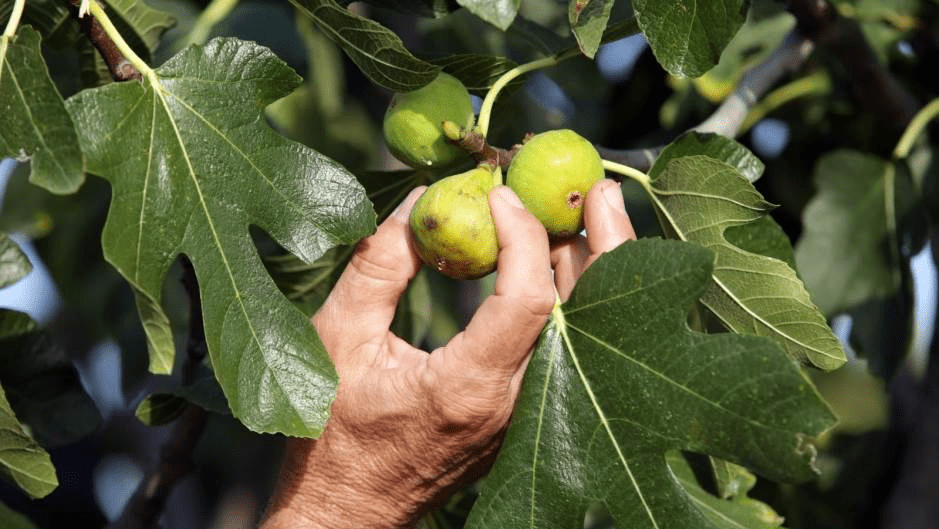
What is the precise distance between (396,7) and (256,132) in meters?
0.32

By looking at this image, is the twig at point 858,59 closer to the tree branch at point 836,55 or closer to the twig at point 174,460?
the tree branch at point 836,55

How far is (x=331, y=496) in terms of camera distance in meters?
1.32

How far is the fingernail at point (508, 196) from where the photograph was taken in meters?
1.14

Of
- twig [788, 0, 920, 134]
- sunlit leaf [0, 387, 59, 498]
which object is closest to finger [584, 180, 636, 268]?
sunlit leaf [0, 387, 59, 498]

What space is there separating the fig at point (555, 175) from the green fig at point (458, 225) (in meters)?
0.04

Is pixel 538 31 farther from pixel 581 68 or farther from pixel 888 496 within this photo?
pixel 888 496

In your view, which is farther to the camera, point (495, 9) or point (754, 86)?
point (754, 86)

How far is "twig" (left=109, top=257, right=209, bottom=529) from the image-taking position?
1525 mm

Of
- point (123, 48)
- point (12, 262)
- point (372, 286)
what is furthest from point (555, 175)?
point (12, 262)

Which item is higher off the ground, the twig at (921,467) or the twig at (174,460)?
the twig at (174,460)

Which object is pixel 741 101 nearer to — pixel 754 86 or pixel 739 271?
pixel 754 86

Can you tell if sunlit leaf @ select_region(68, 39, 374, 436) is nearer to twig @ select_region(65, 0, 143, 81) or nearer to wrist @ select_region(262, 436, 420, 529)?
twig @ select_region(65, 0, 143, 81)

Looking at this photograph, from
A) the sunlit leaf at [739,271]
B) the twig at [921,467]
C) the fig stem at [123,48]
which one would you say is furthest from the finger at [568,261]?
the twig at [921,467]

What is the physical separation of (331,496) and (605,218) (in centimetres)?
44
